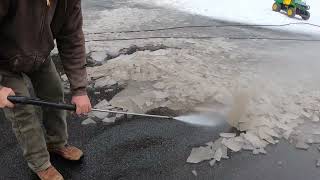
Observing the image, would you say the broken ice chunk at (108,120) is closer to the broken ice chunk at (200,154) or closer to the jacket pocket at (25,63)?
the broken ice chunk at (200,154)

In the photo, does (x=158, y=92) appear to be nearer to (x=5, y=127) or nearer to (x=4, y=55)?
Result: (x=5, y=127)

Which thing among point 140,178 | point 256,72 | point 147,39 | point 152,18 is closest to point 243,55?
point 256,72

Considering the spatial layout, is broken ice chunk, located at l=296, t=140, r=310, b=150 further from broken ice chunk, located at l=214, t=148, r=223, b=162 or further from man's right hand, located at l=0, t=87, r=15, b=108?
man's right hand, located at l=0, t=87, r=15, b=108

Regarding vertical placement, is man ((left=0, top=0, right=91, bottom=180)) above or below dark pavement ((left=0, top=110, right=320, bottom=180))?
above

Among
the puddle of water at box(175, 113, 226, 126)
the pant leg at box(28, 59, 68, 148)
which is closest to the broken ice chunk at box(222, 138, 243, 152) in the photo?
the puddle of water at box(175, 113, 226, 126)

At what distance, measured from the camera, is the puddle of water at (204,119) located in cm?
474

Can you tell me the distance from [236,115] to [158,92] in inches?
42.9

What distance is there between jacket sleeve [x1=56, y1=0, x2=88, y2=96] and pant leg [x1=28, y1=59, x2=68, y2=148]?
0.19m

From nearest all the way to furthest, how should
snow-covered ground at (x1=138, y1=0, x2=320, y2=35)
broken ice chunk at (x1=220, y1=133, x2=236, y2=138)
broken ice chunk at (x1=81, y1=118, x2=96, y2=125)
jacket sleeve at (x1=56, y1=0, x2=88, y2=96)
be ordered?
jacket sleeve at (x1=56, y1=0, x2=88, y2=96) → broken ice chunk at (x1=220, y1=133, x2=236, y2=138) → broken ice chunk at (x1=81, y1=118, x2=96, y2=125) → snow-covered ground at (x1=138, y1=0, x2=320, y2=35)

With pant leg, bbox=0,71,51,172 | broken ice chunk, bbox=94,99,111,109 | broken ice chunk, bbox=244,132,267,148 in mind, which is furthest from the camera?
broken ice chunk, bbox=94,99,111,109

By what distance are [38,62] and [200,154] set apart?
1.91 metres

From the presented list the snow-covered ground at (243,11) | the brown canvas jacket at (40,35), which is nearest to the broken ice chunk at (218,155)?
the brown canvas jacket at (40,35)

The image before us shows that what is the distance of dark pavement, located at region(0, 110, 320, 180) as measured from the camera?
147 inches

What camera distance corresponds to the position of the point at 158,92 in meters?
5.29
